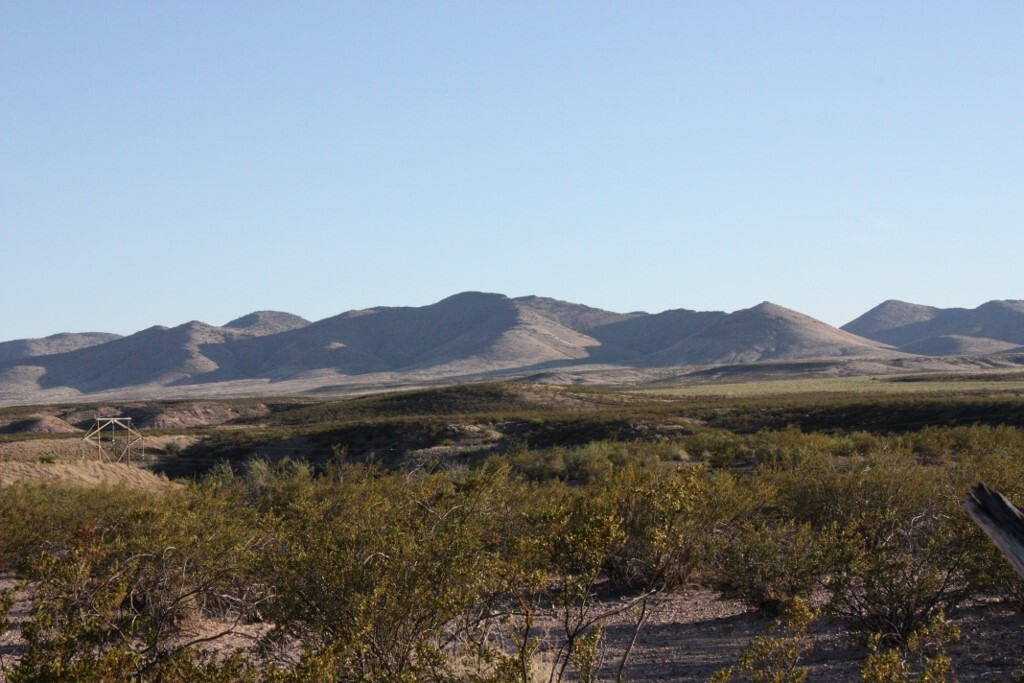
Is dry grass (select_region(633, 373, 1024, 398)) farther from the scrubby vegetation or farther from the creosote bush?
the creosote bush

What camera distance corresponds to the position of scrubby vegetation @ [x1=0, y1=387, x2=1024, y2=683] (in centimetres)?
737

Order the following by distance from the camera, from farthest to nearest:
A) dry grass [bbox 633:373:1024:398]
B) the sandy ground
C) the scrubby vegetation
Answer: dry grass [bbox 633:373:1024:398], the sandy ground, the scrubby vegetation

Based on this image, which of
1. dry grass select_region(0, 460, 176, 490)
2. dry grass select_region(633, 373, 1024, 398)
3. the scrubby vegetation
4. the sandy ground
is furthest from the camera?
dry grass select_region(633, 373, 1024, 398)

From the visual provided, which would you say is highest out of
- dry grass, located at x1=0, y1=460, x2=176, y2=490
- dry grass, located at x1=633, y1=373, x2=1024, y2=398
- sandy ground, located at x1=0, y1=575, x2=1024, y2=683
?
dry grass, located at x1=0, y1=460, x2=176, y2=490

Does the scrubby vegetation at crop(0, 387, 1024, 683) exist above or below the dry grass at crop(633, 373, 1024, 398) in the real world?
above

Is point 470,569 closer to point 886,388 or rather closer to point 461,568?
point 461,568

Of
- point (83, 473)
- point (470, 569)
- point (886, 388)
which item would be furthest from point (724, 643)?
point (886, 388)

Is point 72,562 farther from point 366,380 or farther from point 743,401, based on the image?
point 366,380

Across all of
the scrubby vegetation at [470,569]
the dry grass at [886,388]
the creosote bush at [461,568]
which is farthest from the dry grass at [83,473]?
the dry grass at [886,388]

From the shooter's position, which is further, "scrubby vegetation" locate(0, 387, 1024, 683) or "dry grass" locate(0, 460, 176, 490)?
"dry grass" locate(0, 460, 176, 490)

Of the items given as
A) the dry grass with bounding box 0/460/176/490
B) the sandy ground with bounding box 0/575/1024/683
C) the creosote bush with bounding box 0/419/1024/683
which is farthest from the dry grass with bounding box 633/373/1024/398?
the sandy ground with bounding box 0/575/1024/683

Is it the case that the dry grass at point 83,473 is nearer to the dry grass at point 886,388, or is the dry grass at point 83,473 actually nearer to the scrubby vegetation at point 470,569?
the scrubby vegetation at point 470,569

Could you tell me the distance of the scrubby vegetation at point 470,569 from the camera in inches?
290

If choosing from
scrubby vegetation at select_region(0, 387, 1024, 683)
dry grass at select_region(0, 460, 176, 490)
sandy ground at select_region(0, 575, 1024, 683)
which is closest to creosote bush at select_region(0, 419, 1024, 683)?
scrubby vegetation at select_region(0, 387, 1024, 683)
